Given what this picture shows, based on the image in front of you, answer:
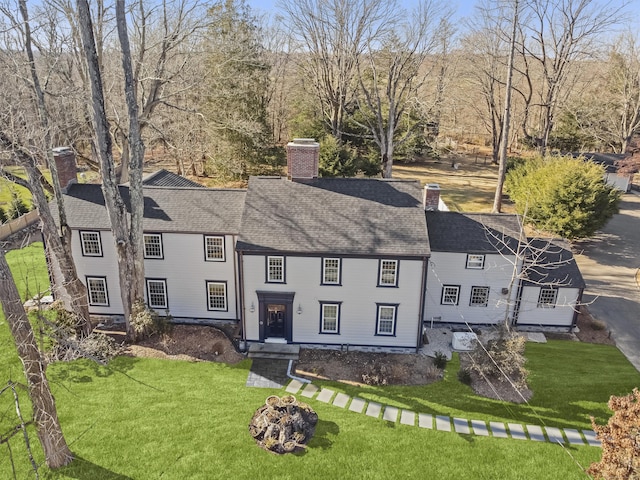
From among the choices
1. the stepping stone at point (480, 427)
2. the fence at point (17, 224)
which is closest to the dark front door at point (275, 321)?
the stepping stone at point (480, 427)

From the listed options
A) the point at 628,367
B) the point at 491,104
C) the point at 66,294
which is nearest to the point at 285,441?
the point at 66,294

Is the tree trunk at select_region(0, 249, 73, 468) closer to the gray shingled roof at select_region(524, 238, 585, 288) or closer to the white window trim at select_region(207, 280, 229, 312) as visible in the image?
the white window trim at select_region(207, 280, 229, 312)

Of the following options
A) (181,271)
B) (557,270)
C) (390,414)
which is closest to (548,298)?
(557,270)

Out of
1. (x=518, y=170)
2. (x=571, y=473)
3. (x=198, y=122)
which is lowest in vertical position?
(x=571, y=473)

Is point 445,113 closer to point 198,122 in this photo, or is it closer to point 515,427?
point 198,122

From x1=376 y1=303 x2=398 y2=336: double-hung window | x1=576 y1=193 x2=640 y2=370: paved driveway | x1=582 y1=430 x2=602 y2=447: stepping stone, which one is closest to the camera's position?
x1=582 y1=430 x2=602 y2=447: stepping stone

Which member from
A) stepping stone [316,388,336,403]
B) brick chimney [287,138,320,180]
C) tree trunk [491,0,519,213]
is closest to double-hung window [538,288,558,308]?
stepping stone [316,388,336,403]
